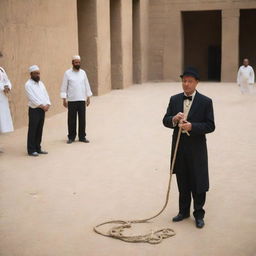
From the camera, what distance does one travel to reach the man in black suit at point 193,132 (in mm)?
4797

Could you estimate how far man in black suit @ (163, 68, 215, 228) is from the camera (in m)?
4.80

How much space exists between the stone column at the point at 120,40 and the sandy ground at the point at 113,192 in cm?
854

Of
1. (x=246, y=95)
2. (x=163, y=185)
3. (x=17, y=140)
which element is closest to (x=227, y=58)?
(x=246, y=95)

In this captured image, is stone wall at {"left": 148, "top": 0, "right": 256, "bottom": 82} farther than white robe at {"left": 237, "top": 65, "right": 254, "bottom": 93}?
Yes

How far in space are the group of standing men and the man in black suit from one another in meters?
Result: 3.71

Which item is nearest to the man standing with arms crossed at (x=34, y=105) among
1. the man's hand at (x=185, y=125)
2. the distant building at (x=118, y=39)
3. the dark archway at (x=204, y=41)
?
the distant building at (x=118, y=39)

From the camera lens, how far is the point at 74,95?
30.1ft

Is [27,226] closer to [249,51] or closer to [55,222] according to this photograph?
[55,222]

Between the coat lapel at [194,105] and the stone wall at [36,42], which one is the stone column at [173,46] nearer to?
the stone wall at [36,42]

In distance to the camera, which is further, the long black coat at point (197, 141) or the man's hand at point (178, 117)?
the long black coat at point (197, 141)

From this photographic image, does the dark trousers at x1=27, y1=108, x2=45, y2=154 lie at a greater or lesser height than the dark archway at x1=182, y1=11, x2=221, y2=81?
lesser

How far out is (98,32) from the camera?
16.6 meters

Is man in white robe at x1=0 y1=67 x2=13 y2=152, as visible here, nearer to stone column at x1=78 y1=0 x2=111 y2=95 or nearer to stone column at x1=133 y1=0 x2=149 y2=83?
stone column at x1=78 y1=0 x2=111 y2=95

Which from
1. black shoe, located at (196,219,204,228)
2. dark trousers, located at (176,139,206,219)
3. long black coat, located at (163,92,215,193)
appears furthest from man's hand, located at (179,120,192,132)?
black shoe, located at (196,219,204,228)
